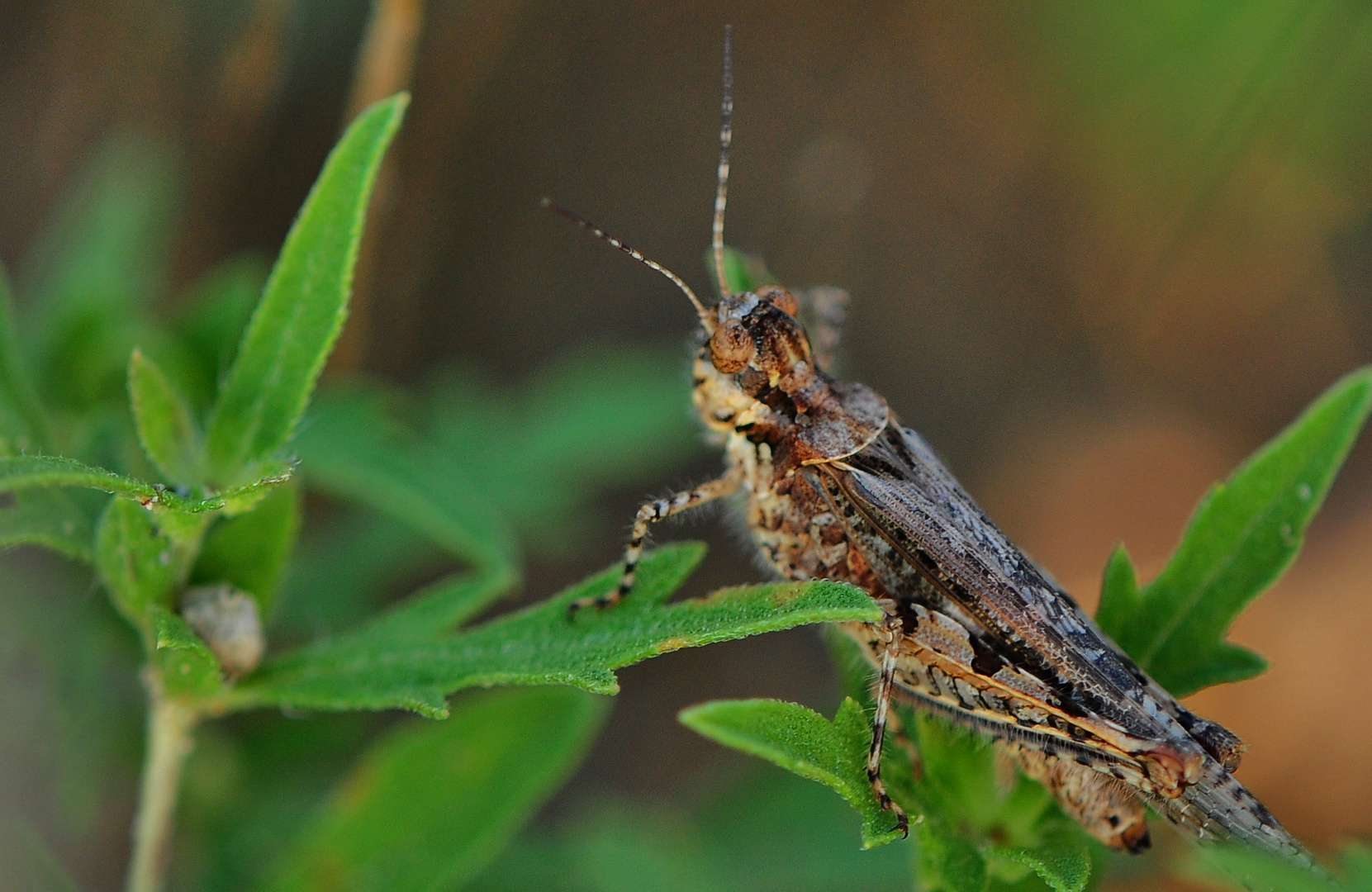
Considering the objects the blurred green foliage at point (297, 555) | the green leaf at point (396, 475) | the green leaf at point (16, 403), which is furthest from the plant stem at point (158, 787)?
the green leaf at point (396, 475)

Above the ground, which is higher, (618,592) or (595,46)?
(595,46)

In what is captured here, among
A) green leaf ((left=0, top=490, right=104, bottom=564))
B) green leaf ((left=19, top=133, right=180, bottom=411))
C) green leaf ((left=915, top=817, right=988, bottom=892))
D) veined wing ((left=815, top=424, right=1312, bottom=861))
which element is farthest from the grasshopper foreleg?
green leaf ((left=19, top=133, right=180, bottom=411))

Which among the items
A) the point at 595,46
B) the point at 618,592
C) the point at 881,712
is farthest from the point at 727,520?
the point at 595,46

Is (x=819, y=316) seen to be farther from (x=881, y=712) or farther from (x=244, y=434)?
(x=244, y=434)

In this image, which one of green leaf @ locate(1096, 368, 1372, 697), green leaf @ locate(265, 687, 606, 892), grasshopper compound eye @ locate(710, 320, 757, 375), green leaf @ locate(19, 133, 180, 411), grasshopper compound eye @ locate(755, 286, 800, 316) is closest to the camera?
green leaf @ locate(1096, 368, 1372, 697)

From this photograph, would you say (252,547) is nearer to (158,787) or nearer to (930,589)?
(158,787)

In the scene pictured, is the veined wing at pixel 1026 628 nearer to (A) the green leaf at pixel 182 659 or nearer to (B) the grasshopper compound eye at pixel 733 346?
(B) the grasshopper compound eye at pixel 733 346

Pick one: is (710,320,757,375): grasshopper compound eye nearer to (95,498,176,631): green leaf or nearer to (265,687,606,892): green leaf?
(265,687,606,892): green leaf

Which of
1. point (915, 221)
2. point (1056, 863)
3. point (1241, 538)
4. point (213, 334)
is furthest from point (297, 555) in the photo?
point (915, 221)
